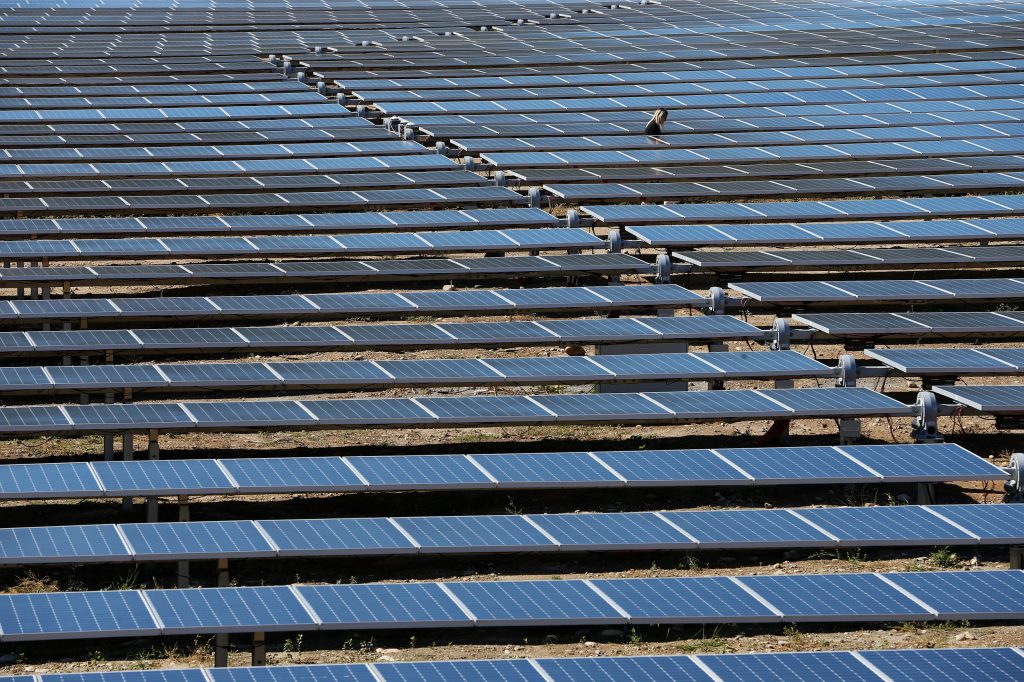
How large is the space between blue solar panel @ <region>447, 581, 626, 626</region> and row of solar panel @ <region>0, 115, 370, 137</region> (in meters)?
21.5

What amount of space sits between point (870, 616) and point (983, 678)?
1.45 m

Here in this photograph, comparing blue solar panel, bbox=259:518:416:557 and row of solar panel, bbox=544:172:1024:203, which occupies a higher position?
row of solar panel, bbox=544:172:1024:203

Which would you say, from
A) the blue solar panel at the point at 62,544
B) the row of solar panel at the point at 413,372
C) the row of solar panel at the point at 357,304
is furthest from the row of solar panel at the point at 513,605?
the row of solar panel at the point at 357,304

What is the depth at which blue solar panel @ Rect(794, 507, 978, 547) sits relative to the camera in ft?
39.2

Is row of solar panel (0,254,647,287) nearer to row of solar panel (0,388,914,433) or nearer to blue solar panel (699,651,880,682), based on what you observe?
row of solar panel (0,388,914,433)

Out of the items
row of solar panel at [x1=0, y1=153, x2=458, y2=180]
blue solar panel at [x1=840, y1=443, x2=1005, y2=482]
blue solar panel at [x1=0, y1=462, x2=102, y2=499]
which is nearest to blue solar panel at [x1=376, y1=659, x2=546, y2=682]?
blue solar panel at [x1=0, y1=462, x2=102, y2=499]

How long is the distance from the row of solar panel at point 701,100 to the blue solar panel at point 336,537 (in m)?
21.5

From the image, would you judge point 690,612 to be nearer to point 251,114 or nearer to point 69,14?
point 251,114

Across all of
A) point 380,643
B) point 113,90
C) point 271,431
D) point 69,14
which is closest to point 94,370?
point 271,431

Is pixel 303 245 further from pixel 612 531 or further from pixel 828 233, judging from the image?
pixel 612 531

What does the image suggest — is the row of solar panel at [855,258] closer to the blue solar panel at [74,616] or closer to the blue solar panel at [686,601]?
the blue solar panel at [686,601]

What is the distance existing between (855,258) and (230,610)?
13487mm

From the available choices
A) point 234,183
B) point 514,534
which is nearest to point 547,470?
point 514,534

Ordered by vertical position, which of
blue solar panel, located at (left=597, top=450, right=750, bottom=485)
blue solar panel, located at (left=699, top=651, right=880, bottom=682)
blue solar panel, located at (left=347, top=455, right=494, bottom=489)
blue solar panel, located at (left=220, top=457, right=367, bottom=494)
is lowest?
blue solar panel, located at (left=220, top=457, right=367, bottom=494)
